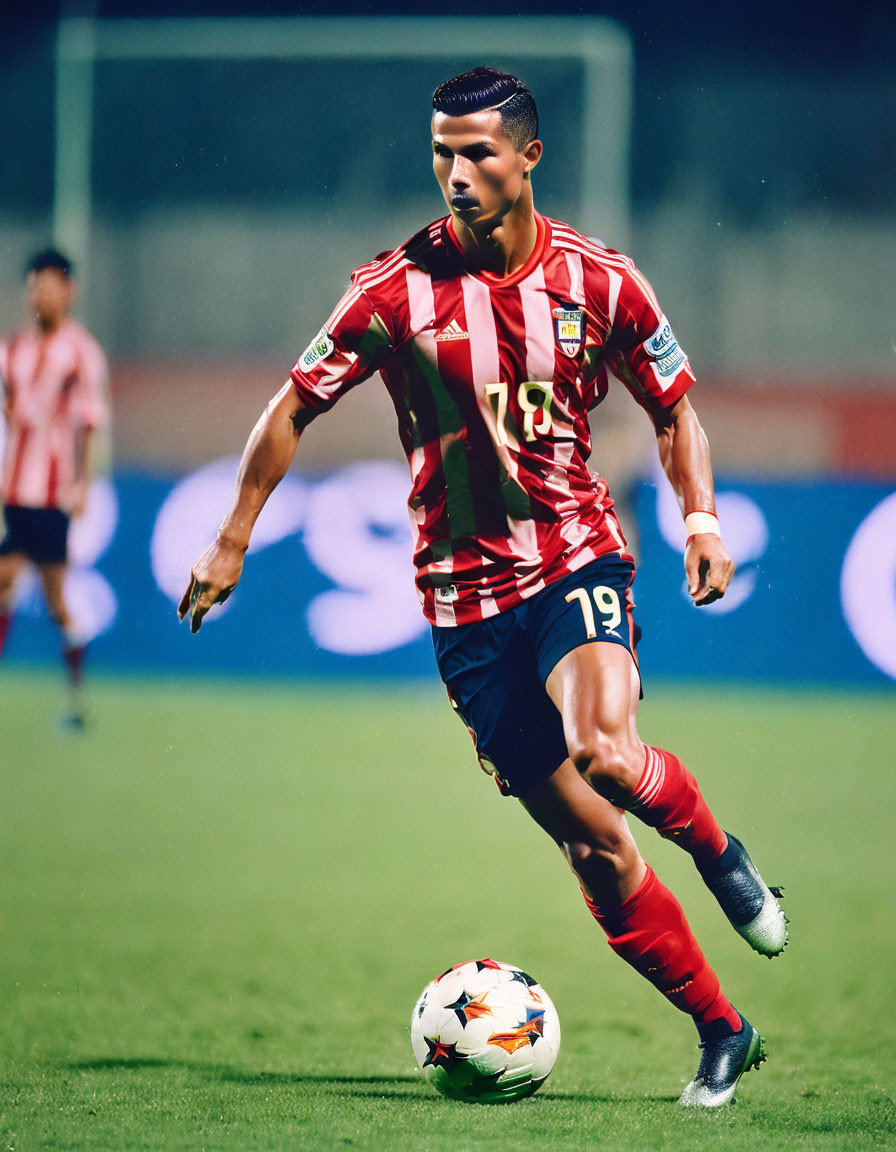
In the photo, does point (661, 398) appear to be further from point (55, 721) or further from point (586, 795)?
point (55, 721)

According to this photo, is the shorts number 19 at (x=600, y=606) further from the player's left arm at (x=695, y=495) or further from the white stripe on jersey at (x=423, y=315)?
the white stripe on jersey at (x=423, y=315)

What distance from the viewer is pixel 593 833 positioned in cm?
306

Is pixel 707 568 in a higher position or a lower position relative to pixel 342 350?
lower

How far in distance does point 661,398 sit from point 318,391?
70 cm

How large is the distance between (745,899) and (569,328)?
1.19m

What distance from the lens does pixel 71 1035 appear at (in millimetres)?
3584

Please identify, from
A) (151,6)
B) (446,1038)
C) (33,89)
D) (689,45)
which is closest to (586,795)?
(446,1038)

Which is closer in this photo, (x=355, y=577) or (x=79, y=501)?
(x=79, y=501)

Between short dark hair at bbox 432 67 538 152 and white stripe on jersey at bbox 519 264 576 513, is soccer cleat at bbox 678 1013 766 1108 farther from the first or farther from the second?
short dark hair at bbox 432 67 538 152

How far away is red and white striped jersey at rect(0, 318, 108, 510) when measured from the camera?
780 cm

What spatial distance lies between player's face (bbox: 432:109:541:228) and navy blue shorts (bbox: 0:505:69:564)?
4960mm

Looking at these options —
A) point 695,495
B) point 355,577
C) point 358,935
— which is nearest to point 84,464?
point 355,577

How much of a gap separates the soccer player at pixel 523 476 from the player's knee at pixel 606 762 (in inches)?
6.1

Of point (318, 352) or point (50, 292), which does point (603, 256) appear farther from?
point (50, 292)
